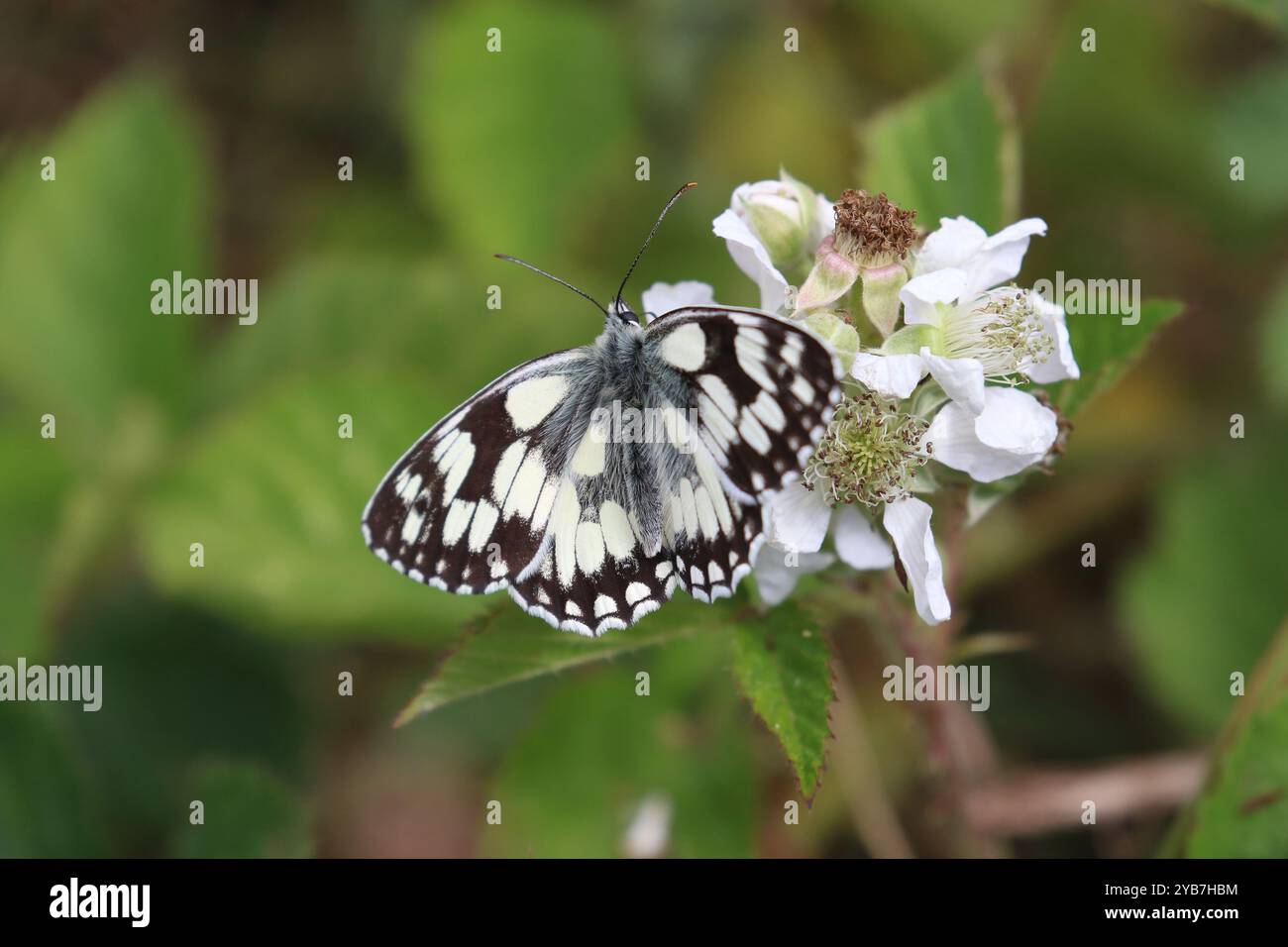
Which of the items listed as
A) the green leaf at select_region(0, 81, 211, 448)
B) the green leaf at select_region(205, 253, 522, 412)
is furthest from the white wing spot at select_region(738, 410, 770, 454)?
the green leaf at select_region(0, 81, 211, 448)

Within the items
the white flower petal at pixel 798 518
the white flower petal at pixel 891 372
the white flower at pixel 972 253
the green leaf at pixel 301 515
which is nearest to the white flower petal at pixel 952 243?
the white flower at pixel 972 253

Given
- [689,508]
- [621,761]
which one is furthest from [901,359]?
[621,761]

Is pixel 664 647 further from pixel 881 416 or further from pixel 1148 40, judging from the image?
pixel 1148 40

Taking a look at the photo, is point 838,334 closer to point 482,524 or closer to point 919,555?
point 919,555

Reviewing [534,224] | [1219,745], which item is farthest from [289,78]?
[1219,745]

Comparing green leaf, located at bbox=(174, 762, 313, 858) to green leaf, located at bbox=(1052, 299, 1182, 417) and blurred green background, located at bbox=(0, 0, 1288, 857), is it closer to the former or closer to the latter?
blurred green background, located at bbox=(0, 0, 1288, 857)

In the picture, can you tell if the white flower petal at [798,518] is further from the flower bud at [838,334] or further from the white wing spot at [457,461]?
the white wing spot at [457,461]
